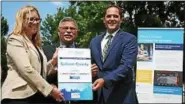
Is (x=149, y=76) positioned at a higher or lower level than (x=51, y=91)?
lower

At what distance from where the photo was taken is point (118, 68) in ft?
9.73

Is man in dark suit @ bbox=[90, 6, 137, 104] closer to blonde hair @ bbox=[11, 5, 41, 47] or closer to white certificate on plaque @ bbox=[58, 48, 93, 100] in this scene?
white certificate on plaque @ bbox=[58, 48, 93, 100]

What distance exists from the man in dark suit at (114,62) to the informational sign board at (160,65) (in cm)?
420

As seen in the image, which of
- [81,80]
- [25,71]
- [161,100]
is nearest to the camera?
[25,71]

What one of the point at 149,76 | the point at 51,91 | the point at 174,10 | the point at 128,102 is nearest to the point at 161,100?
the point at 149,76

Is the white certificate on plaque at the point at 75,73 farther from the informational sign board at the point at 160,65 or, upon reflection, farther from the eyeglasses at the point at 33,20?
the informational sign board at the point at 160,65

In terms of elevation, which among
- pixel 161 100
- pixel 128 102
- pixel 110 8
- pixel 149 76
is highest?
pixel 110 8

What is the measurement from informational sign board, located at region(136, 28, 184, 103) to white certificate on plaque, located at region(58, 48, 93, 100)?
4413 mm

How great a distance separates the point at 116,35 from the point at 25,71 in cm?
86

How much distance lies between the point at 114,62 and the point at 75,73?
1.09 ft

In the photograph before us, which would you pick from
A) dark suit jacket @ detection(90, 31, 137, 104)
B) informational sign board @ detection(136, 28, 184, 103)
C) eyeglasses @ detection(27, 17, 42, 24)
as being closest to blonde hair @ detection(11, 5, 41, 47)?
eyeglasses @ detection(27, 17, 42, 24)

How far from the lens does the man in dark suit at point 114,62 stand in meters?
2.96

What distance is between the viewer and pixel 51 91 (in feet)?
9.05

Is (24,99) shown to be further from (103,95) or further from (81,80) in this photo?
(103,95)
